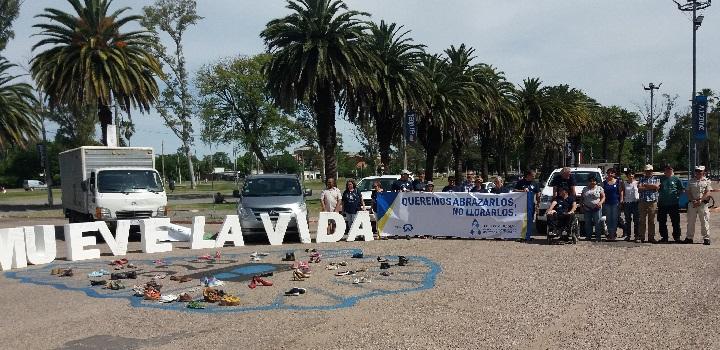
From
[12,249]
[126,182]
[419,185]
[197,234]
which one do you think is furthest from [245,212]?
[12,249]

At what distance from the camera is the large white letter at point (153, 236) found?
47.3 ft

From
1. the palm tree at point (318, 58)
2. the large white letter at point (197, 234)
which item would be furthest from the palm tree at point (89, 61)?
the large white letter at point (197, 234)

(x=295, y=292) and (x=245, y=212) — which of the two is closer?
(x=295, y=292)

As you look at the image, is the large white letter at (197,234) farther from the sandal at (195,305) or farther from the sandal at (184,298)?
→ the sandal at (195,305)

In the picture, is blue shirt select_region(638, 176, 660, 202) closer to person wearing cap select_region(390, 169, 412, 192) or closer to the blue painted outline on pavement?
the blue painted outline on pavement

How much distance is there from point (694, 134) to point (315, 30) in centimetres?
1913

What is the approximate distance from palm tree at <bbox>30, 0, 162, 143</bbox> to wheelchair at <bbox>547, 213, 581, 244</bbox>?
24919 mm

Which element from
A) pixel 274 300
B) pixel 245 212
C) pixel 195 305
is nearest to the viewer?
pixel 195 305

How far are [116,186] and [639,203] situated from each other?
1423 cm

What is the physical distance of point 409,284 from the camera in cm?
960

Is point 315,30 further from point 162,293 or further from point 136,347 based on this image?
point 136,347

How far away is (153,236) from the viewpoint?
1458 centimetres

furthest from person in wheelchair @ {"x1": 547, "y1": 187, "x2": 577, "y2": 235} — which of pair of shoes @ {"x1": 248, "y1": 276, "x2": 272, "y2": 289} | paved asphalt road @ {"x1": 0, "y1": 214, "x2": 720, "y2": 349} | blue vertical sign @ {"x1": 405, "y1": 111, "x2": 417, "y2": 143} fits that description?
blue vertical sign @ {"x1": 405, "y1": 111, "x2": 417, "y2": 143}

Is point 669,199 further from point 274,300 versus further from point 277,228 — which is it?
point 274,300
